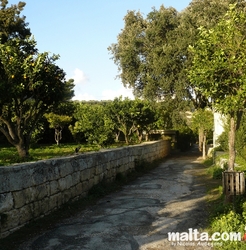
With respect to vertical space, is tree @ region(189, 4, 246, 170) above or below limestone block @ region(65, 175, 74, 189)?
above

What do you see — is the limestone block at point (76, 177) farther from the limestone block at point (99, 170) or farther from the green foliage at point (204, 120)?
the green foliage at point (204, 120)

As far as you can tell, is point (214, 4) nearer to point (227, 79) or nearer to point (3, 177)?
point (227, 79)

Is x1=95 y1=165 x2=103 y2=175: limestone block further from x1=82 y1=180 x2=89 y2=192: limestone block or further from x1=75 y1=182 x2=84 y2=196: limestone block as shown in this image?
x1=75 y1=182 x2=84 y2=196: limestone block

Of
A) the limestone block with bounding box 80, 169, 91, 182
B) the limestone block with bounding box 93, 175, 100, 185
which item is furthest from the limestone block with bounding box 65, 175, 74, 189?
the limestone block with bounding box 93, 175, 100, 185

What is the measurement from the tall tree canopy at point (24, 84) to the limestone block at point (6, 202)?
5.10 metres

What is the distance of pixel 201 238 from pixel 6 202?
2.95m

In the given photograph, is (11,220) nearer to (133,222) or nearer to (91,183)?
(133,222)

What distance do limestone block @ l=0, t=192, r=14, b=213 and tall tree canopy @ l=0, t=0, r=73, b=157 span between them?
5.10 metres

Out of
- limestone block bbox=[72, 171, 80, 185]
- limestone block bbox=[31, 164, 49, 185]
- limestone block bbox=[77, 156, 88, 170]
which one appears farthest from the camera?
limestone block bbox=[77, 156, 88, 170]

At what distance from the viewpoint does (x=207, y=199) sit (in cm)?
825

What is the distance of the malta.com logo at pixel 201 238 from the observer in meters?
4.94

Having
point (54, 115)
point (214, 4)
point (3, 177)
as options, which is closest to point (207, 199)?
point (3, 177)

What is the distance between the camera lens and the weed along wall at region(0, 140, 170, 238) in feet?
17.7

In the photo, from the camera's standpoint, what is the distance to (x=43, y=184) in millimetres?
6398
